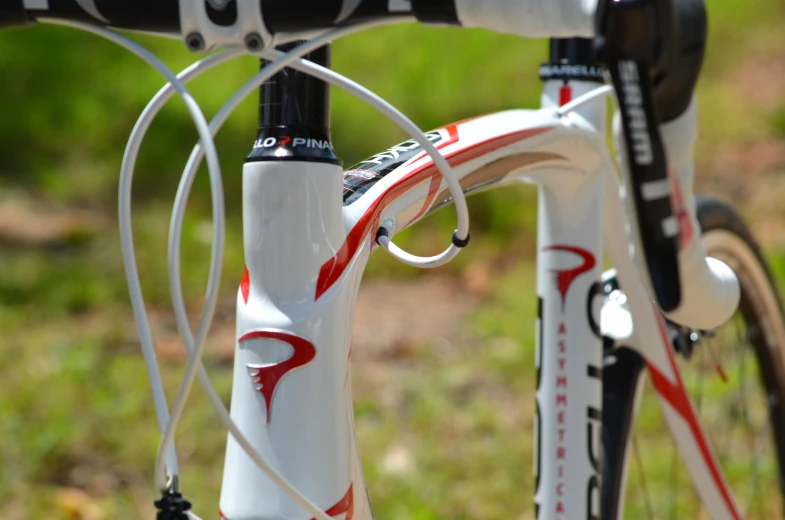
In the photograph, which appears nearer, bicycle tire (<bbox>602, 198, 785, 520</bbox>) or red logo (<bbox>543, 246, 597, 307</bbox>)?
red logo (<bbox>543, 246, 597, 307</bbox>)

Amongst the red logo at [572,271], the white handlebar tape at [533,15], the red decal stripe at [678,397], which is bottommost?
the white handlebar tape at [533,15]

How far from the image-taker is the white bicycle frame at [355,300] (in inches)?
19.3

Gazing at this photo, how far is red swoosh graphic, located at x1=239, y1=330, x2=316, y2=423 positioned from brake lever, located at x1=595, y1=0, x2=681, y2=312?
18 centimetres

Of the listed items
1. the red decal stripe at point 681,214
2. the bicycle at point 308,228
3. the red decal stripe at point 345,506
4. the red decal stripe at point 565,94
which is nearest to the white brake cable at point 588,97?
the bicycle at point 308,228

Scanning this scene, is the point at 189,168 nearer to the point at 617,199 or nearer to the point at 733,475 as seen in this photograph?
the point at 617,199

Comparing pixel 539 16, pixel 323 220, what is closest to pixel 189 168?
pixel 323 220

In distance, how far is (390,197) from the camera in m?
0.60

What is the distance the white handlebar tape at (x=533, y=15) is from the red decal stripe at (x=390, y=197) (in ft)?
0.45

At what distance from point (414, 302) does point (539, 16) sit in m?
1.77

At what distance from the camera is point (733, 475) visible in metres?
1.64

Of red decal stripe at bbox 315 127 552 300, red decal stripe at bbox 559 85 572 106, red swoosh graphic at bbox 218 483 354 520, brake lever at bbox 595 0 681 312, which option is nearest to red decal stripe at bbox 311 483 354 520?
red swoosh graphic at bbox 218 483 354 520

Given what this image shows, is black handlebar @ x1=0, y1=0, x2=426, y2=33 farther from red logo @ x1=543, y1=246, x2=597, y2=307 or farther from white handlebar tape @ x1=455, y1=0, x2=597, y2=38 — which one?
red logo @ x1=543, y1=246, x2=597, y2=307

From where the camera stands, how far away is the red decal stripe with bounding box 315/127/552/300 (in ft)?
1.66

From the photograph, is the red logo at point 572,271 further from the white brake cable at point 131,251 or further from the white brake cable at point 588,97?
the white brake cable at point 131,251
